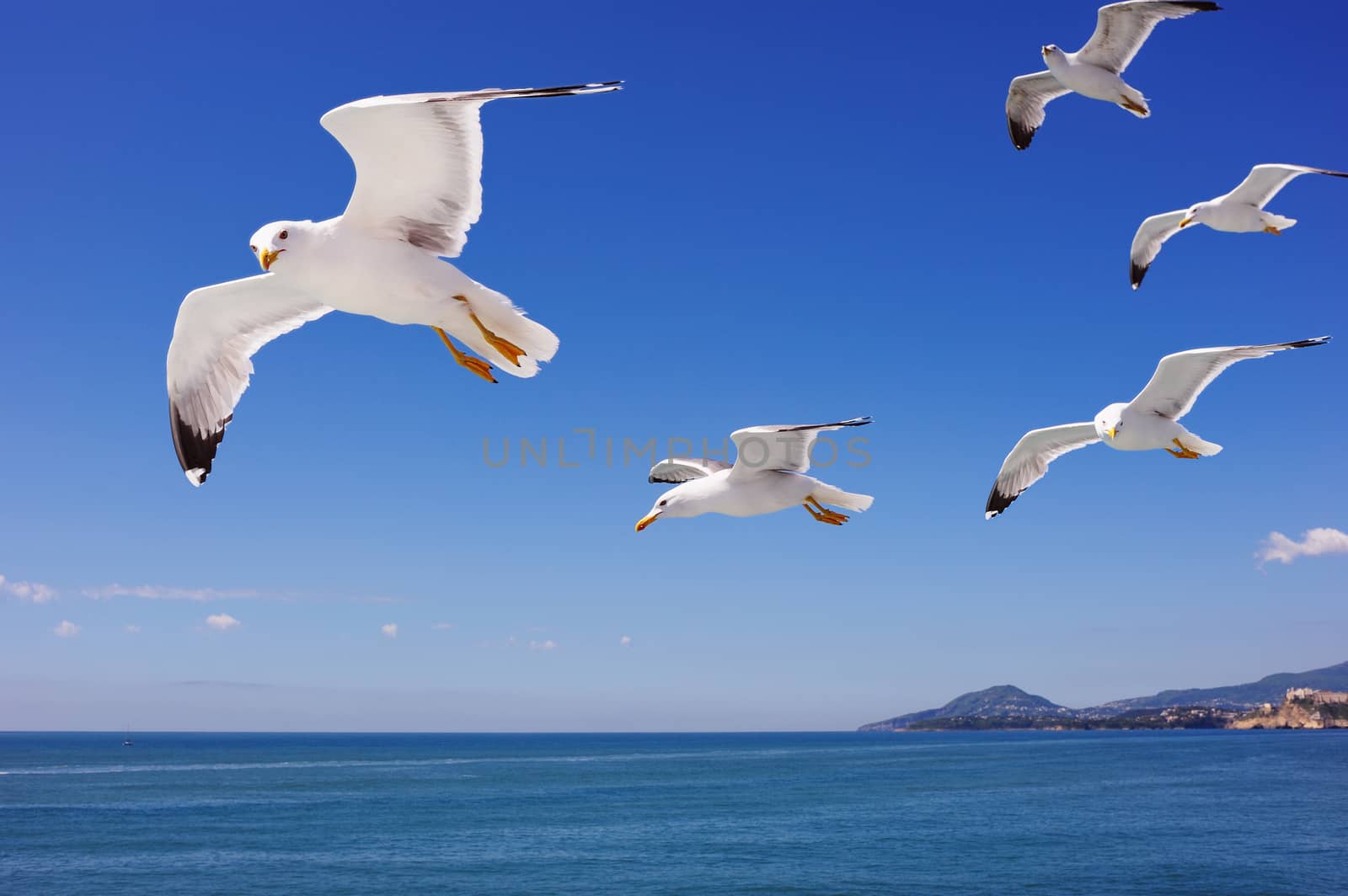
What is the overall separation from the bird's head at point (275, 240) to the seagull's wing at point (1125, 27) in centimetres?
1027

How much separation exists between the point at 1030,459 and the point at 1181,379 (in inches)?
80.0

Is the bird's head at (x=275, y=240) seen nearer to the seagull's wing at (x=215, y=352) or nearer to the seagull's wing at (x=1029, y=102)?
the seagull's wing at (x=215, y=352)

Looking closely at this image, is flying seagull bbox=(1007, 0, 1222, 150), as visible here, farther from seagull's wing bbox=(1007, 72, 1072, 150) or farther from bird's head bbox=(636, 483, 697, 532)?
bird's head bbox=(636, 483, 697, 532)

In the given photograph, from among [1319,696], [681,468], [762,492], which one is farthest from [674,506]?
[1319,696]

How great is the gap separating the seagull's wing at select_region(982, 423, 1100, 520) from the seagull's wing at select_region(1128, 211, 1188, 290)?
2806mm

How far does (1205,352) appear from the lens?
10258mm

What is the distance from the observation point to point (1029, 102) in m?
15.2

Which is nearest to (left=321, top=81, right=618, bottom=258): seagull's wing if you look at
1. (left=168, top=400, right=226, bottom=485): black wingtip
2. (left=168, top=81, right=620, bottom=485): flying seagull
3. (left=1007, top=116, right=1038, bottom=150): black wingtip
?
(left=168, top=81, right=620, bottom=485): flying seagull

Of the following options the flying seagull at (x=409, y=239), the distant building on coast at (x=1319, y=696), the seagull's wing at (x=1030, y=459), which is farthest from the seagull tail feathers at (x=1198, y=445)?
the distant building on coast at (x=1319, y=696)

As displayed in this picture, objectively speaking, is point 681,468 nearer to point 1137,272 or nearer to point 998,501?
point 998,501

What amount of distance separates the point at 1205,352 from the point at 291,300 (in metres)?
8.09

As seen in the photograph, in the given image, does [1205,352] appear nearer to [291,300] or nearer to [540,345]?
[540,345]

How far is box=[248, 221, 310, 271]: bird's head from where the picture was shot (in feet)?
19.3

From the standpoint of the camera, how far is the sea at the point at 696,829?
5031 cm
